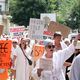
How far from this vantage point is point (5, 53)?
37.3ft

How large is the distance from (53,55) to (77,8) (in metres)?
54.0

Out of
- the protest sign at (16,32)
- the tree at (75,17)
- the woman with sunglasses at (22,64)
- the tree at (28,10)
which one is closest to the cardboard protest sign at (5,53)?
the woman with sunglasses at (22,64)

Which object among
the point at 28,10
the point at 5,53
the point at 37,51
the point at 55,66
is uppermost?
the point at 55,66

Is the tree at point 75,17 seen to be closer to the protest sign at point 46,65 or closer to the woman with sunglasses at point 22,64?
the woman with sunglasses at point 22,64

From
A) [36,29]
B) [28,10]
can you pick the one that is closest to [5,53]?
[36,29]

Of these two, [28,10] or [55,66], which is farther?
[28,10]

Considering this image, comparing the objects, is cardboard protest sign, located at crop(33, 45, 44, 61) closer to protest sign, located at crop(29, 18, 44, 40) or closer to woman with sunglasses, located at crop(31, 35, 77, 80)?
protest sign, located at crop(29, 18, 44, 40)

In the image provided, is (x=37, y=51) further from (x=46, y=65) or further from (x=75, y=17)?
(x=75, y=17)

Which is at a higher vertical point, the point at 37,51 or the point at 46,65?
the point at 46,65

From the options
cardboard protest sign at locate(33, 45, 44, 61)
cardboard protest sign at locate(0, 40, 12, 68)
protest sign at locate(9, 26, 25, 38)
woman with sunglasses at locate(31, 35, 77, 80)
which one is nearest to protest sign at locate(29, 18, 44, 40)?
cardboard protest sign at locate(33, 45, 44, 61)

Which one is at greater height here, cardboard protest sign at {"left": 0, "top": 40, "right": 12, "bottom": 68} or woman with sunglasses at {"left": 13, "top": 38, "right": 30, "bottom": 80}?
cardboard protest sign at {"left": 0, "top": 40, "right": 12, "bottom": 68}

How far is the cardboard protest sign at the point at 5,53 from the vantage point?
1119cm

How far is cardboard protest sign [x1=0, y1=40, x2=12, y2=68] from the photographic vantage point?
36.7 feet

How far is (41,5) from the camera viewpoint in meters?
63.3
